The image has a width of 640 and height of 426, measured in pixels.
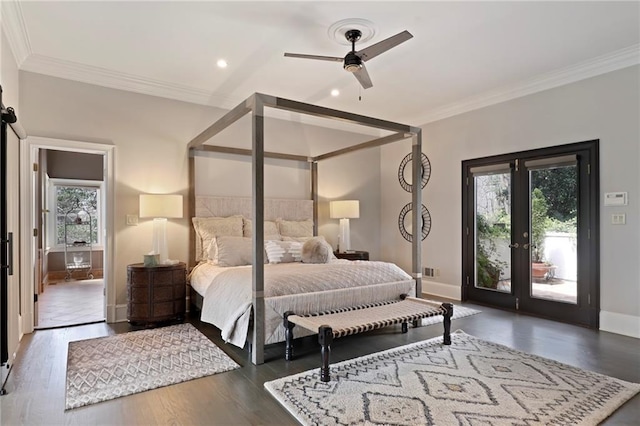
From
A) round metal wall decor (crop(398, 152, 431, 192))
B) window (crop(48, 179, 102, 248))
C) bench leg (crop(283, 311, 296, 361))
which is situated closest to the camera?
bench leg (crop(283, 311, 296, 361))

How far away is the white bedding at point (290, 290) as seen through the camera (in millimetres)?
3135

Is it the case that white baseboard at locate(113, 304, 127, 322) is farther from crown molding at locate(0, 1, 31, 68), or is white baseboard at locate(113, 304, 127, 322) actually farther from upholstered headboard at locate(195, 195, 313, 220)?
crown molding at locate(0, 1, 31, 68)

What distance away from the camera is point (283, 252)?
14.4 ft

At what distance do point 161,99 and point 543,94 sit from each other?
4890 millimetres

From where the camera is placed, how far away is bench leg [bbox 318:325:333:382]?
259 centimetres

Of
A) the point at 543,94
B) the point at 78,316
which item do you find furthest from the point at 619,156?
the point at 78,316

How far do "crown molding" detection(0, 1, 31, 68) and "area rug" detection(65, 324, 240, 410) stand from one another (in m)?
2.91

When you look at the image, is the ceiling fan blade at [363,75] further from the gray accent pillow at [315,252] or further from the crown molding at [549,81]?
the crown molding at [549,81]

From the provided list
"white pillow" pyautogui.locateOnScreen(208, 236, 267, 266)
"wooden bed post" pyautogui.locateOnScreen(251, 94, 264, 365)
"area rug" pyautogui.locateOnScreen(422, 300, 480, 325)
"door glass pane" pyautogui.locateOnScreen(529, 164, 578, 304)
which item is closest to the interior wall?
"white pillow" pyautogui.locateOnScreen(208, 236, 267, 266)

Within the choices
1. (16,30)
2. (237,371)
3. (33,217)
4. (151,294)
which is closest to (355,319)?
(237,371)

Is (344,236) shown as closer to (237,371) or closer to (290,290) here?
(290,290)

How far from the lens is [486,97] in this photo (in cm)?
505

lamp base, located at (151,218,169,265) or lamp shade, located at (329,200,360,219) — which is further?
lamp shade, located at (329,200,360,219)

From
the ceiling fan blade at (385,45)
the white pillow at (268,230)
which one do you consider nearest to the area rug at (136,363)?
the white pillow at (268,230)
